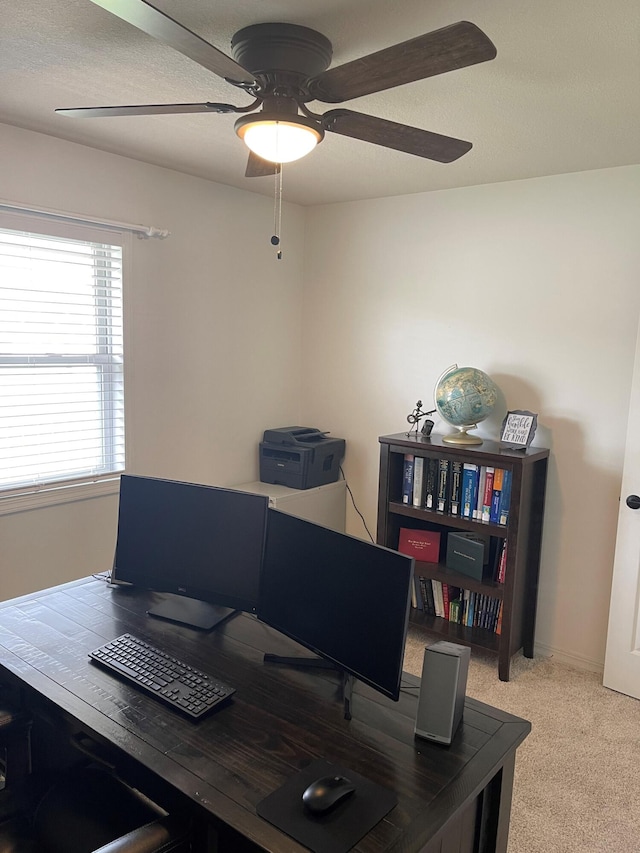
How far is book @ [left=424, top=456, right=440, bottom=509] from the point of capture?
10.8 ft

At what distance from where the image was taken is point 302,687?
1.62 metres

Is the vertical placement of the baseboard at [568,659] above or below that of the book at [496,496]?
below

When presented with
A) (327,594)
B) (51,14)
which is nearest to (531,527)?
(327,594)

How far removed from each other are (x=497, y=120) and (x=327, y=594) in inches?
72.9

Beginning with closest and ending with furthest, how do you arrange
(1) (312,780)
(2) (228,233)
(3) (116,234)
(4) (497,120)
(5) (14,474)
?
(1) (312,780) → (4) (497,120) → (5) (14,474) → (3) (116,234) → (2) (228,233)

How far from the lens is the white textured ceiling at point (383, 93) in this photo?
163cm

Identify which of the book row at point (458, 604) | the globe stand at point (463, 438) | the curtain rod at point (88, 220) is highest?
the curtain rod at point (88, 220)

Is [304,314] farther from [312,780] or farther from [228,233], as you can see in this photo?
[312,780]

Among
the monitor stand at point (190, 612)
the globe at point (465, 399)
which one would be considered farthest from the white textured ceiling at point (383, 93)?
the monitor stand at point (190, 612)

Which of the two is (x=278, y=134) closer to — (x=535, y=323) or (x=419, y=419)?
(x=535, y=323)

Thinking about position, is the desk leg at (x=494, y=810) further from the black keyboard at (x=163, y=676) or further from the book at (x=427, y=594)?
the book at (x=427, y=594)

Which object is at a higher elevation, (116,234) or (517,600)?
(116,234)

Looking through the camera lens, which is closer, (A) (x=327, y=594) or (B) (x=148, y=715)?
(B) (x=148, y=715)

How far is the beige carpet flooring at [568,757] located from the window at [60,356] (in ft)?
6.39
